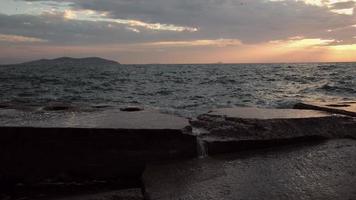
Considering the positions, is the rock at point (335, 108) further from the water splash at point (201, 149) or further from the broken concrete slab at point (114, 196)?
the broken concrete slab at point (114, 196)

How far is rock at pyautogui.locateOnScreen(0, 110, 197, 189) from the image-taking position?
12.8ft

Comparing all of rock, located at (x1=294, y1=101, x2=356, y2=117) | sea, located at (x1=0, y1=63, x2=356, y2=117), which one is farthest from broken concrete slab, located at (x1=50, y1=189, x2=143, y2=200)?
rock, located at (x1=294, y1=101, x2=356, y2=117)

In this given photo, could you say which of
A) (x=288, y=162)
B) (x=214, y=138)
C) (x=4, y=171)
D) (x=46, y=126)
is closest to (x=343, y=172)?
(x=288, y=162)

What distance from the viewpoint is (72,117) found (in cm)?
464

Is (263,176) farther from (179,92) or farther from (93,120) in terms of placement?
(179,92)

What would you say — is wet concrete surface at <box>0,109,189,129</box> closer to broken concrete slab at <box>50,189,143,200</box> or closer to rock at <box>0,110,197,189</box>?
rock at <box>0,110,197,189</box>

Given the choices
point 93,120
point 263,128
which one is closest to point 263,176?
point 263,128

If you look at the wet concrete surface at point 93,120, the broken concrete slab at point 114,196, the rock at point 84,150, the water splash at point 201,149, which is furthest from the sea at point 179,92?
the broken concrete slab at point 114,196

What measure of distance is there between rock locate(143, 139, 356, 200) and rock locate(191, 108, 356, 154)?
0.43ft

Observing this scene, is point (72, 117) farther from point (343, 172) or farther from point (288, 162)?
point (343, 172)

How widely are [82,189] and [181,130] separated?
1142 mm

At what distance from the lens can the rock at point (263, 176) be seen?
9.99ft

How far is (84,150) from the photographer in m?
3.91

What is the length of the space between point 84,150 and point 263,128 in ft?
6.48
